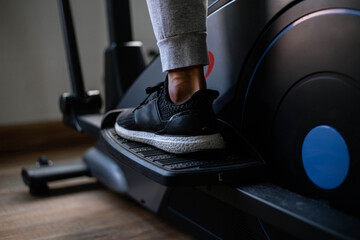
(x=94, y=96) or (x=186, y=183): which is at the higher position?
(x=94, y=96)

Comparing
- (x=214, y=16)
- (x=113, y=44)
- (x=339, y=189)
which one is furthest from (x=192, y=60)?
(x=113, y=44)

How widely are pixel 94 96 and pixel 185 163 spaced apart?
0.96m

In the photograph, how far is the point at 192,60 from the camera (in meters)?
0.78

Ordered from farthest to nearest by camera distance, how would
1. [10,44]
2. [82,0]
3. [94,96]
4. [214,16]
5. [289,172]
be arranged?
[82,0]
[10,44]
[94,96]
[214,16]
[289,172]

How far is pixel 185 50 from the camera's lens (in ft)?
2.54

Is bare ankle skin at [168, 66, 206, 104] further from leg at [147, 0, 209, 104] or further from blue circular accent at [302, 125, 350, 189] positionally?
blue circular accent at [302, 125, 350, 189]

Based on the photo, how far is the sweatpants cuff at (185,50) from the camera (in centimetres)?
77

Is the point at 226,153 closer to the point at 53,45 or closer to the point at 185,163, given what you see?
the point at 185,163

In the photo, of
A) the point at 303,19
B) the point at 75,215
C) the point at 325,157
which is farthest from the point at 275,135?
the point at 75,215

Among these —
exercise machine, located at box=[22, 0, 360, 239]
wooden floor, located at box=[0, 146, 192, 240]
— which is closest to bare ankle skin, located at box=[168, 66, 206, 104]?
exercise machine, located at box=[22, 0, 360, 239]

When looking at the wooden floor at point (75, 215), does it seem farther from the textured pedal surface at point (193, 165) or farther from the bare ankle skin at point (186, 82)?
the bare ankle skin at point (186, 82)

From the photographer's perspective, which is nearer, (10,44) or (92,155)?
(92,155)

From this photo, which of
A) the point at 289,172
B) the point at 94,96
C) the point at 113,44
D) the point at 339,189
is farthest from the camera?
the point at 94,96

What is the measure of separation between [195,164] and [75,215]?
2.21 ft
